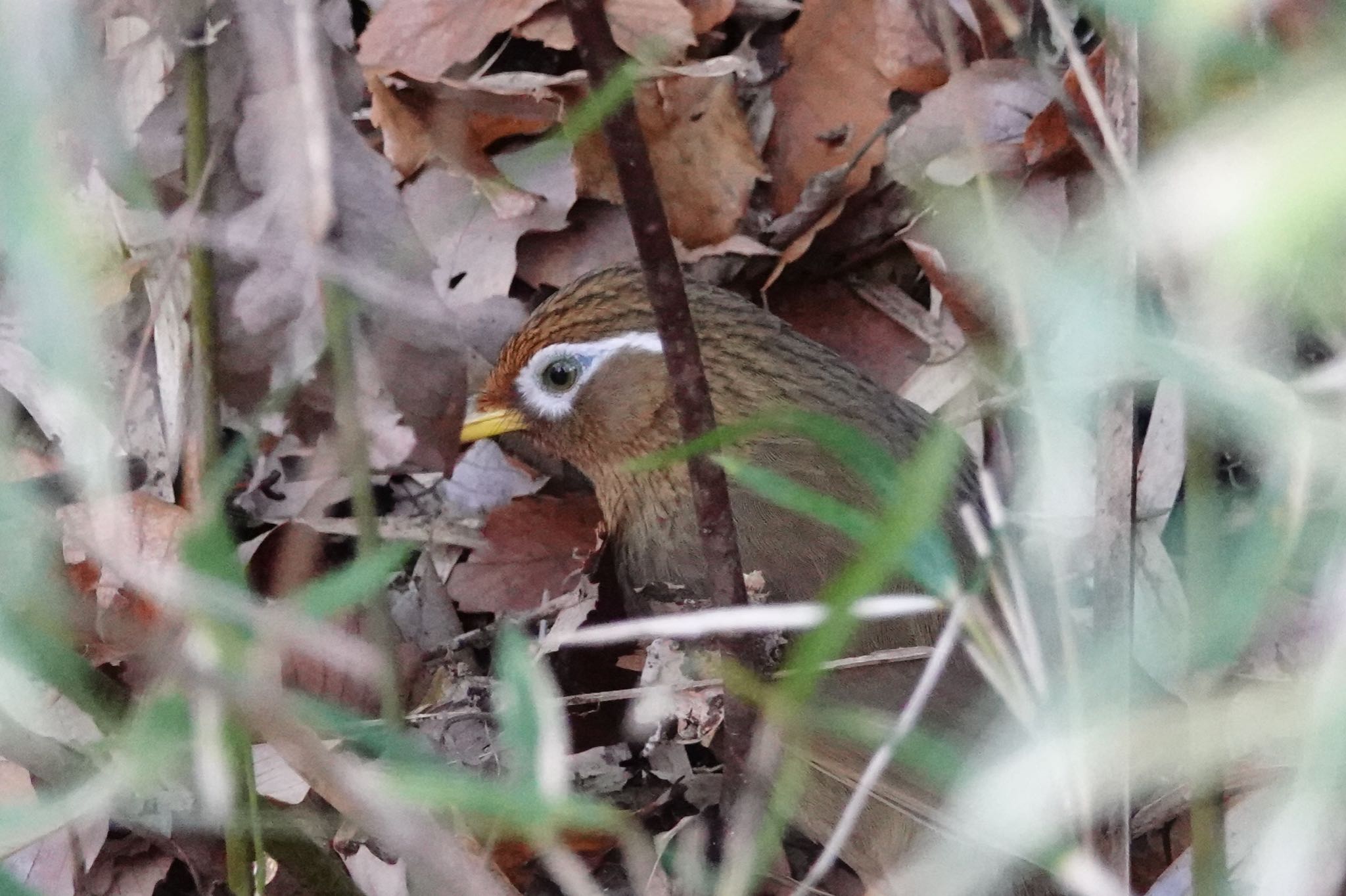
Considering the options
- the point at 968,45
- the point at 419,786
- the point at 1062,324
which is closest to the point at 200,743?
the point at 419,786

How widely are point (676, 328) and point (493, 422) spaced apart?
1.46 meters

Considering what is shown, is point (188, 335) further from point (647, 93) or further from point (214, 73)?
point (647, 93)

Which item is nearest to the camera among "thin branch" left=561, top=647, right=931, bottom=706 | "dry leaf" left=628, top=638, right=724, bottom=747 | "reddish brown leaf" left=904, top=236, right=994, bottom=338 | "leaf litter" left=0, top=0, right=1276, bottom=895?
"thin branch" left=561, top=647, right=931, bottom=706

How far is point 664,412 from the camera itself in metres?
2.98

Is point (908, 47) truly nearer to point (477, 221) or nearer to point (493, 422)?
point (477, 221)

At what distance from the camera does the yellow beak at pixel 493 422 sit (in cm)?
304

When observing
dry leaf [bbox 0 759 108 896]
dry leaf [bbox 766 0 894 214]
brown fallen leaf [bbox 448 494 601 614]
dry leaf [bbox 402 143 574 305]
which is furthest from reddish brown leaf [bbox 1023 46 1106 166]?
dry leaf [bbox 0 759 108 896]

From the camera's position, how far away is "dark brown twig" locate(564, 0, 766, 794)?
1373 millimetres

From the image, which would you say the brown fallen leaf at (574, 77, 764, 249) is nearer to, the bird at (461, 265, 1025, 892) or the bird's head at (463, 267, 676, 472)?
the bird at (461, 265, 1025, 892)

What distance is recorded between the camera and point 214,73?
174 cm

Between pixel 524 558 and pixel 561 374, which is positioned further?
pixel 524 558

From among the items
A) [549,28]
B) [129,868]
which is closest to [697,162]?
[549,28]

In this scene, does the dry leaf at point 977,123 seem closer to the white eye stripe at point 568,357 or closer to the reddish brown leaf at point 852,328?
the reddish brown leaf at point 852,328

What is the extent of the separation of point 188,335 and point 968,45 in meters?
1.92
